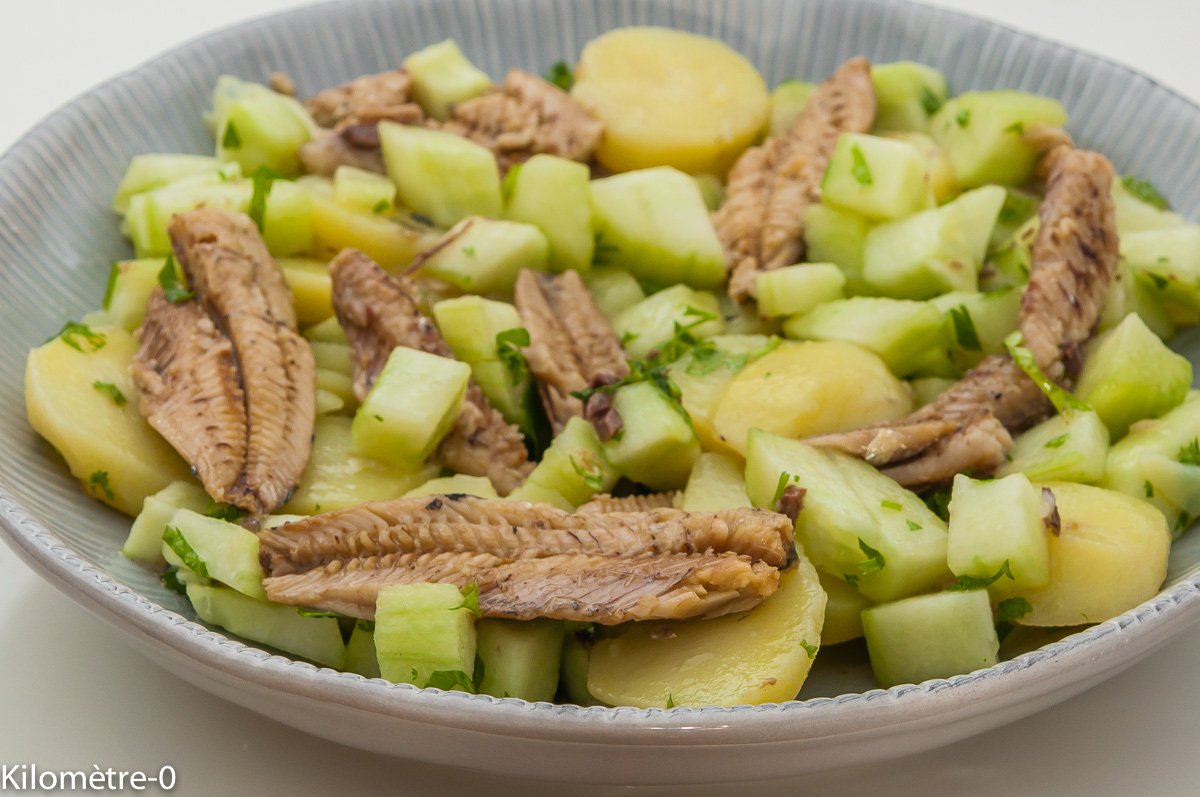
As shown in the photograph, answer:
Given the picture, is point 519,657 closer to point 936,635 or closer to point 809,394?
point 936,635

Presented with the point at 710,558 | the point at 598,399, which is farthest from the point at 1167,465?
the point at 598,399

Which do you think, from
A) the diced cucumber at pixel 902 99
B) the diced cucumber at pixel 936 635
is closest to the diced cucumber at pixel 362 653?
the diced cucumber at pixel 936 635

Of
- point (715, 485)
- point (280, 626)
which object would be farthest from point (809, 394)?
point (280, 626)

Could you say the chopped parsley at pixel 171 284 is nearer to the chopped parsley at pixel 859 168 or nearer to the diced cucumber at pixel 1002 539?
the chopped parsley at pixel 859 168

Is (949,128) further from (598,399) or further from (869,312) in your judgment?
(598,399)

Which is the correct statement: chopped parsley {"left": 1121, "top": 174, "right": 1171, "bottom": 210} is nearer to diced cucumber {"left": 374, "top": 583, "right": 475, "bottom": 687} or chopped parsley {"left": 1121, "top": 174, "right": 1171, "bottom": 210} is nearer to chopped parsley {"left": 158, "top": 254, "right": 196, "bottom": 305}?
diced cucumber {"left": 374, "top": 583, "right": 475, "bottom": 687}

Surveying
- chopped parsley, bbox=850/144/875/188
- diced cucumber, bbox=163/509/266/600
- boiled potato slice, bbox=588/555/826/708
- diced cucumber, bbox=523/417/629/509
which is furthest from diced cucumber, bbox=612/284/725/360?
diced cucumber, bbox=163/509/266/600
